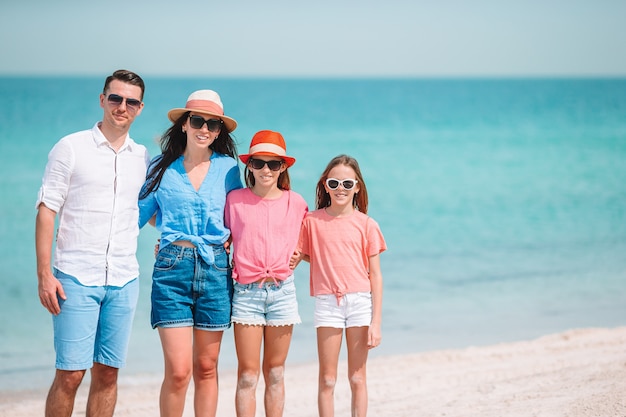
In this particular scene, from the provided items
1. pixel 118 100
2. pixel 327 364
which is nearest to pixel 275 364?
pixel 327 364

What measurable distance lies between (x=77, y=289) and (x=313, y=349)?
3994mm

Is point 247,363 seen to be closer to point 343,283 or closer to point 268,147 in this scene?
point 343,283

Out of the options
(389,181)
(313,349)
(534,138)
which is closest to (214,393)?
(313,349)

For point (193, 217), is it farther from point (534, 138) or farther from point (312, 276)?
point (534, 138)

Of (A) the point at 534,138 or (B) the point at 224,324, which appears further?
(A) the point at 534,138

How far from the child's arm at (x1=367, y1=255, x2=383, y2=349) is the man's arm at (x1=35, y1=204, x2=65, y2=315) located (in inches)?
64.0

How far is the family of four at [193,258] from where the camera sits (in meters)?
4.11

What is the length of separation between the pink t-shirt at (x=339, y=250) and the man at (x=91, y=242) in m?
0.97

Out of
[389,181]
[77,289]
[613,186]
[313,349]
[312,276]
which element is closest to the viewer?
[77,289]

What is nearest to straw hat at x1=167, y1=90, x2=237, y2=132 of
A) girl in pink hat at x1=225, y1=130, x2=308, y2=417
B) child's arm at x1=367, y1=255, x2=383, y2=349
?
girl in pink hat at x1=225, y1=130, x2=308, y2=417

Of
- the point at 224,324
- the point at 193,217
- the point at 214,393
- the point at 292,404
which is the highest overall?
the point at 193,217

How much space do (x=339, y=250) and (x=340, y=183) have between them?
37 centimetres

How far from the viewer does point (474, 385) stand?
612cm

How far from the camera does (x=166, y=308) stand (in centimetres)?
414
